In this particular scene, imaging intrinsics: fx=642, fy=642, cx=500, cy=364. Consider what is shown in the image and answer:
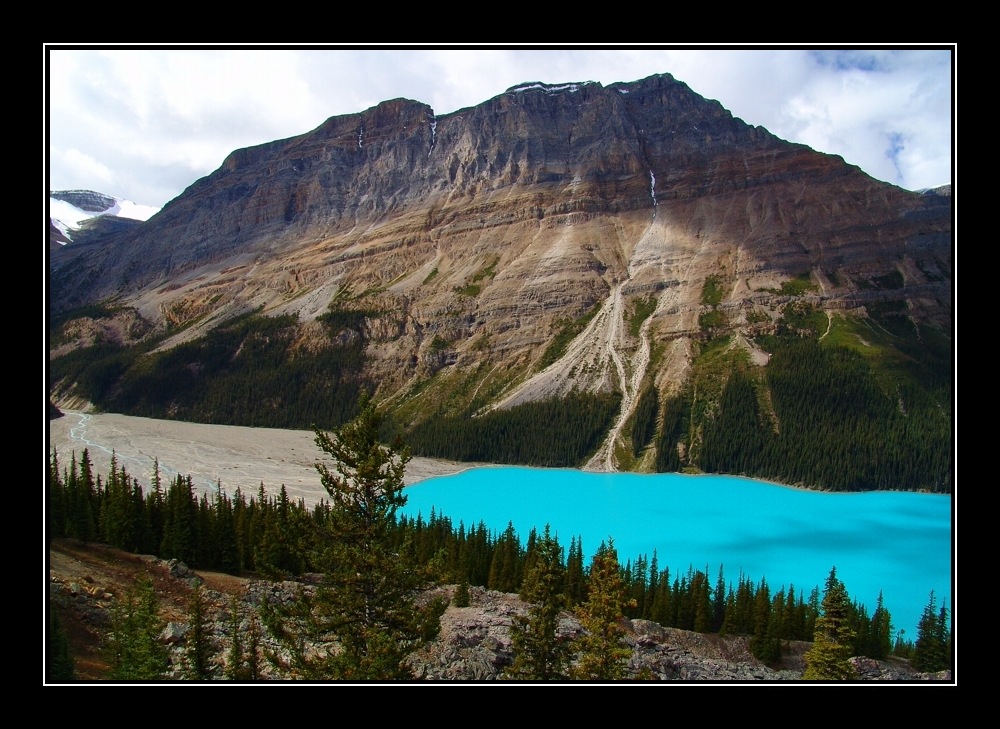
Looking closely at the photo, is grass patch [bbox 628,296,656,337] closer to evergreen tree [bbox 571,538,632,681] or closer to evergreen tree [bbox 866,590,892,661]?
evergreen tree [bbox 866,590,892,661]

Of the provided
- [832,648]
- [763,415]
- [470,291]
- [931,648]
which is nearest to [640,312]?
[763,415]

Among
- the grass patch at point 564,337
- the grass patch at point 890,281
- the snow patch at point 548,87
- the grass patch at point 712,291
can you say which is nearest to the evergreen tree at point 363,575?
the grass patch at point 564,337

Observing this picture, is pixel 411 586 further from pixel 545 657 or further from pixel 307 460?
pixel 307 460

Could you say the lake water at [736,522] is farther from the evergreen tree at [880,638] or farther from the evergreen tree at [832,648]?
the evergreen tree at [832,648]

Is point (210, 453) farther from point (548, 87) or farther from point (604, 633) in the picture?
point (548, 87)
